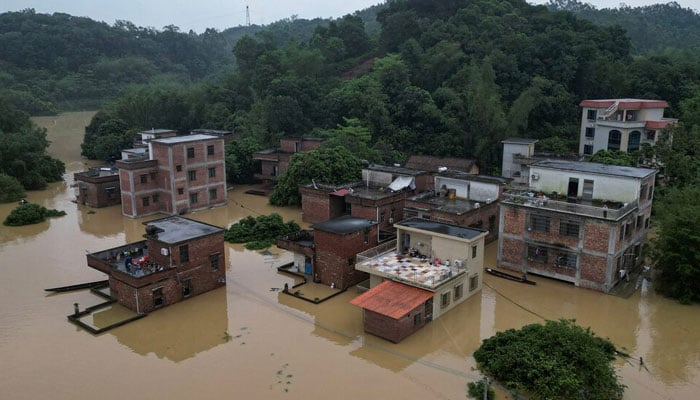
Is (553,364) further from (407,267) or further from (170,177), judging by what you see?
(170,177)

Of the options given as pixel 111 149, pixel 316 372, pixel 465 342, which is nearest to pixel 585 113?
pixel 465 342

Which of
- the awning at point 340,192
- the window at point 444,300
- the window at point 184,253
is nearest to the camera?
the window at point 444,300

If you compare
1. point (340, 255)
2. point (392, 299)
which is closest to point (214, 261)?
point (340, 255)

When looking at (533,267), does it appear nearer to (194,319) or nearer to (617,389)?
(617,389)

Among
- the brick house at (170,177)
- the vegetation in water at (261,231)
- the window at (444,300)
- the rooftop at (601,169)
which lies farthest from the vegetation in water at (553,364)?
the brick house at (170,177)

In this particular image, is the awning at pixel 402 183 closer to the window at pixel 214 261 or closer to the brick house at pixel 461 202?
the brick house at pixel 461 202

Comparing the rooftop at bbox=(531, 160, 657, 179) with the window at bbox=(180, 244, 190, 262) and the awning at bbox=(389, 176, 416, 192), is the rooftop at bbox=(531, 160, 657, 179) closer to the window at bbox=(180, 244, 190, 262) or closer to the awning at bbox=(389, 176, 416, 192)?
the awning at bbox=(389, 176, 416, 192)
